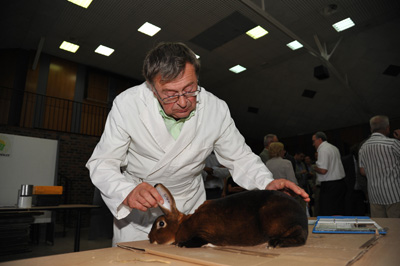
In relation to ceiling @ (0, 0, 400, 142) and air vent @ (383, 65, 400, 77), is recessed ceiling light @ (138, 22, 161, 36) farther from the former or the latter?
air vent @ (383, 65, 400, 77)

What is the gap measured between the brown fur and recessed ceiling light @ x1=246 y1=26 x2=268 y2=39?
7.19m

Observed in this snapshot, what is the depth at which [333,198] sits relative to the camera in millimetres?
3625

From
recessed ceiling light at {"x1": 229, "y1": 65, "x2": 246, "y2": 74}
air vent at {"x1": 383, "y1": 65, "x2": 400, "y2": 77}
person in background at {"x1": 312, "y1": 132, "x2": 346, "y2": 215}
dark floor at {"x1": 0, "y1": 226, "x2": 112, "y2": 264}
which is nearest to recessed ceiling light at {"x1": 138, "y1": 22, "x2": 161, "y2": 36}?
recessed ceiling light at {"x1": 229, "y1": 65, "x2": 246, "y2": 74}

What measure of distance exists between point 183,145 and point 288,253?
634mm

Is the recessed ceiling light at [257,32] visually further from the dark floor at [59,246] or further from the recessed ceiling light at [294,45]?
the dark floor at [59,246]

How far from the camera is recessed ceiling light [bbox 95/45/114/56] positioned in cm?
828

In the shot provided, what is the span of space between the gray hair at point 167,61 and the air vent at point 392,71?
30.4 ft

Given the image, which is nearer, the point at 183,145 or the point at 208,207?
the point at 208,207

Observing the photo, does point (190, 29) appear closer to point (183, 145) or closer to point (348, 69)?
point (348, 69)

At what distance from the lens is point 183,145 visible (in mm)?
1201

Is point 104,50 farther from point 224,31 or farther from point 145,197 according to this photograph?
point 145,197

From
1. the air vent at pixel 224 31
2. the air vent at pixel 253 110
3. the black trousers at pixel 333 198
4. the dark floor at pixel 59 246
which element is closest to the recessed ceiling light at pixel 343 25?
the air vent at pixel 224 31

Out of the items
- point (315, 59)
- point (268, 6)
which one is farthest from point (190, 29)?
point (315, 59)

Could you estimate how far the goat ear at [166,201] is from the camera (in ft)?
2.86
